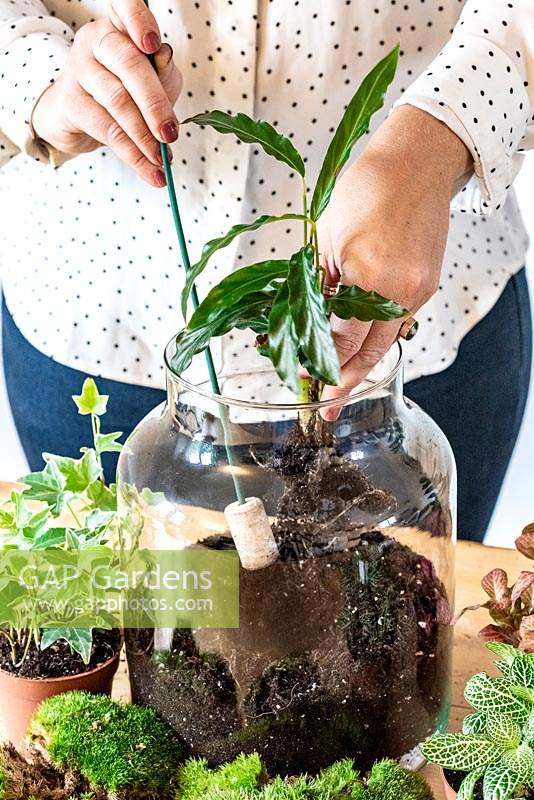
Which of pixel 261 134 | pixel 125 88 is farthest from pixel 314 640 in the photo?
pixel 125 88

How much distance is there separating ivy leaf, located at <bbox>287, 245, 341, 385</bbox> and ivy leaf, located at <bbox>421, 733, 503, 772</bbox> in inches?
9.7

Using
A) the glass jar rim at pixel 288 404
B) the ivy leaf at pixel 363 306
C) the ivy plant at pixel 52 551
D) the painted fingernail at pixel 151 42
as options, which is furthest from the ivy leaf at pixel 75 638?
the painted fingernail at pixel 151 42

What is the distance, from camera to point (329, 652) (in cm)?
73

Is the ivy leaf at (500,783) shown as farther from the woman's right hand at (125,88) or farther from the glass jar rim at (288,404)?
the woman's right hand at (125,88)

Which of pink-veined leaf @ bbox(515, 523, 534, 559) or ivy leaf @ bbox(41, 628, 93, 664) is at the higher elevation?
pink-veined leaf @ bbox(515, 523, 534, 559)

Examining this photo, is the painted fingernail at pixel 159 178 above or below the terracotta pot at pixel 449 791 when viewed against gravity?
above

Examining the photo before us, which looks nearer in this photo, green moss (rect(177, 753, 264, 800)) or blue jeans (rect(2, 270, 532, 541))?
green moss (rect(177, 753, 264, 800))

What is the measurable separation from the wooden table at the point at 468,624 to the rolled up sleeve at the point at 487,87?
1.10ft

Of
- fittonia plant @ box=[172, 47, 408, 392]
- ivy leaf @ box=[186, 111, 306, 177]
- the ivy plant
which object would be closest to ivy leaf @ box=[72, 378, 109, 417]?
the ivy plant

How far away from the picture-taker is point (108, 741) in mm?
751

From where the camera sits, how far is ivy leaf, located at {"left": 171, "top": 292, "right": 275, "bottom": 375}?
0.69 meters

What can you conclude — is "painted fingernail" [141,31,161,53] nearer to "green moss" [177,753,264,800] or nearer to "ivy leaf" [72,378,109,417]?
"ivy leaf" [72,378,109,417]

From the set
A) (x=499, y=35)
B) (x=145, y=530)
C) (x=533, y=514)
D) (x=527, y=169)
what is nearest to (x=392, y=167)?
(x=499, y=35)

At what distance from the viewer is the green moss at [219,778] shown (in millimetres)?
707
